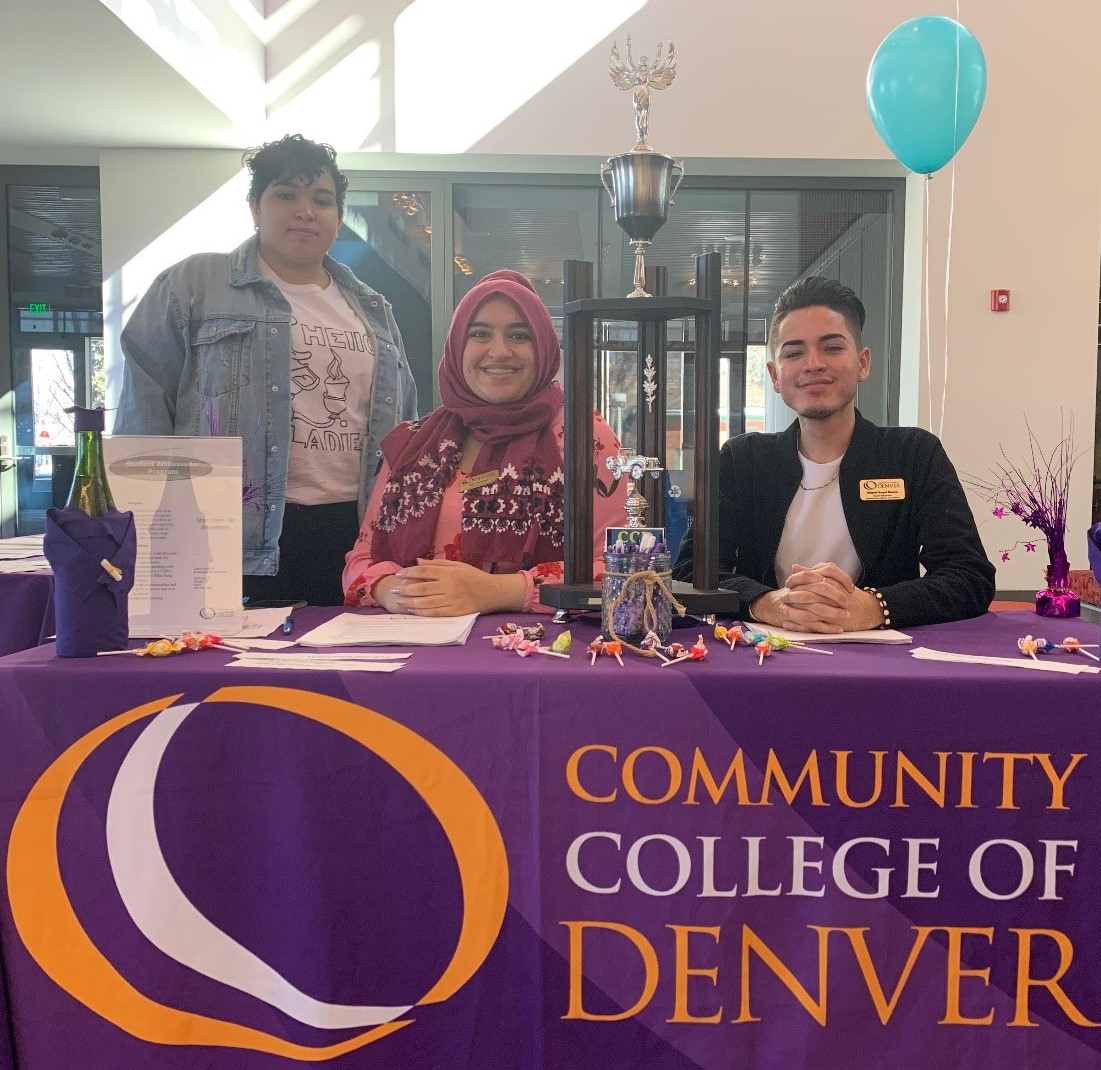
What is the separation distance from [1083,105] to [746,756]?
463 centimetres

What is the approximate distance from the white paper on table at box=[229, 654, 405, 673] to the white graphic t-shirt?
102cm

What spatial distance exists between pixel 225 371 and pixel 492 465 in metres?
0.79

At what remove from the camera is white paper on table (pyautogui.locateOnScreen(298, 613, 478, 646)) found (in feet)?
4.04

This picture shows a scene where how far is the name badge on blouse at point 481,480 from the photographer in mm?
1635

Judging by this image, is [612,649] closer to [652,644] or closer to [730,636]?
[652,644]

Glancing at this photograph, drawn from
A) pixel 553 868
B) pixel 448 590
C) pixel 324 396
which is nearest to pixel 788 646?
pixel 553 868

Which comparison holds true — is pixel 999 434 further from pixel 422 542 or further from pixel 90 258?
pixel 90 258

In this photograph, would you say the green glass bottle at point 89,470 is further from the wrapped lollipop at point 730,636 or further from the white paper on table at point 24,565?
the wrapped lollipop at point 730,636

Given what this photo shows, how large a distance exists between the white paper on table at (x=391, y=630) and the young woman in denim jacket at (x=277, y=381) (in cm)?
69

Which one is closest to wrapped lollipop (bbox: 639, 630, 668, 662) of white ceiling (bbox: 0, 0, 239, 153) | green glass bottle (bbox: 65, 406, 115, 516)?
green glass bottle (bbox: 65, 406, 115, 516)

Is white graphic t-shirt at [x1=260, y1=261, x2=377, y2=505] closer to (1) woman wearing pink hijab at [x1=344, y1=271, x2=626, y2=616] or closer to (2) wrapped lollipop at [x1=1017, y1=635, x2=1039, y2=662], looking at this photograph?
(1) woman wearing pink hijab at [x1=344, y1=271, x2=626, y2=616]

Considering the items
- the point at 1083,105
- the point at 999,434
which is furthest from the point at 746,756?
the point at 1083,105

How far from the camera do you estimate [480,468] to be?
1.67m

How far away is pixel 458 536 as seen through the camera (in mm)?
1649
